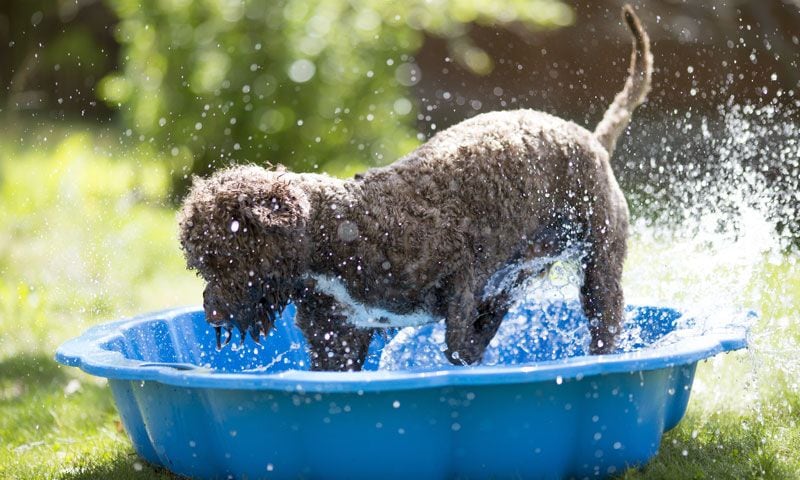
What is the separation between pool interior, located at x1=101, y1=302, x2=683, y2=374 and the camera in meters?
4.57

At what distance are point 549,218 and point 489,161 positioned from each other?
0.39m

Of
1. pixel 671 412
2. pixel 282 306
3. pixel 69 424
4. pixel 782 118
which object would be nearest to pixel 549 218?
pixel 671 412

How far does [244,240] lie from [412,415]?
0.76 meters

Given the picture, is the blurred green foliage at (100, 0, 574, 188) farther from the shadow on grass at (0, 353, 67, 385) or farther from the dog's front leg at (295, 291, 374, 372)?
the dog's front leg at (295, 291, 374, 372)

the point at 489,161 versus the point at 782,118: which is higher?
the point at 489,161

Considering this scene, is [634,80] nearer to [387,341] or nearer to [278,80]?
[387,341]

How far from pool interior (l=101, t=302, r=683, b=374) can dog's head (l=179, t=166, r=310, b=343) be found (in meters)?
1.11

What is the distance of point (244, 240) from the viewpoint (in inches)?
119

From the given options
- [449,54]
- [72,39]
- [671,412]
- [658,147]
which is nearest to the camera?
[671,412]

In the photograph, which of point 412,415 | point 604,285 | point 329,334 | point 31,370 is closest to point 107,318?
point 31,370

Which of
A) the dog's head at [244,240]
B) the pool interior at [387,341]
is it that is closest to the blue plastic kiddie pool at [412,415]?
the dog's head at [244,240]

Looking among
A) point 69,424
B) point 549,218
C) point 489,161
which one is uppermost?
point 489,161

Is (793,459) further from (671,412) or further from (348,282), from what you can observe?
(348,282)

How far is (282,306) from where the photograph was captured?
3.28 metres
